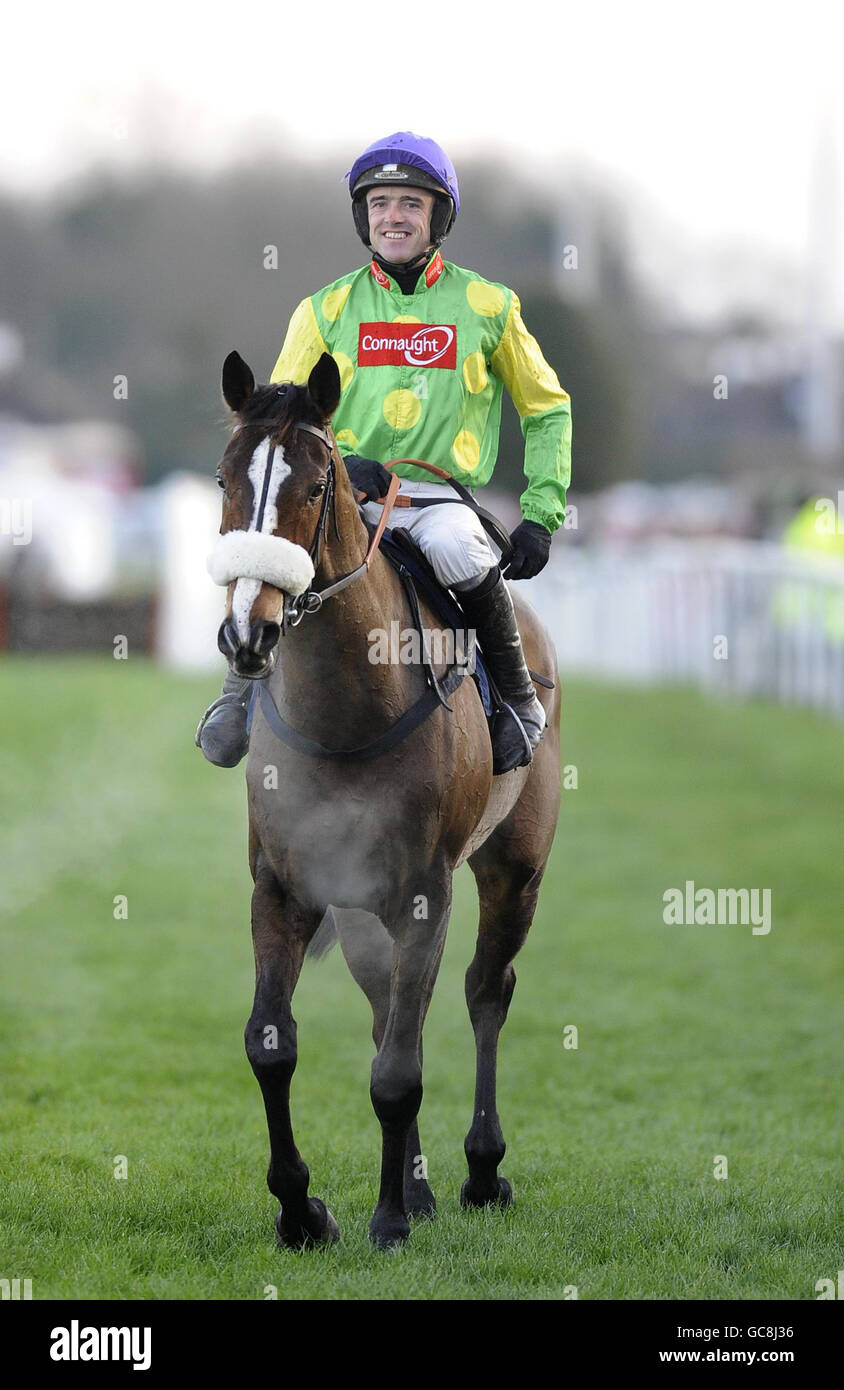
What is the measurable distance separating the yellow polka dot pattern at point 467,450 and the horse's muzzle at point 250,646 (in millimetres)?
1108

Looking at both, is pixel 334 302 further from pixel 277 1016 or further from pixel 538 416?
pixel 277 1016

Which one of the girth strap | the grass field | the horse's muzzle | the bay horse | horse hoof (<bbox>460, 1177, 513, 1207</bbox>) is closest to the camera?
the horse's muzzle

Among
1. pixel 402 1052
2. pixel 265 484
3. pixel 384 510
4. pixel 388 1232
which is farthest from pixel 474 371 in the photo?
pixel 388 1232

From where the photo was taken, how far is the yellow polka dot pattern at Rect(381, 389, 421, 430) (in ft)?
14.2

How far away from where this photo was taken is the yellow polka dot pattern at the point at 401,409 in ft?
14.2

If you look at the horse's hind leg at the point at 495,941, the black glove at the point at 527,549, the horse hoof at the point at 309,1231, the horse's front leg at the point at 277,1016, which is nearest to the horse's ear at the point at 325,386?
the black glove at the point at 527,549

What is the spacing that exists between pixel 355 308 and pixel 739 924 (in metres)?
6.41

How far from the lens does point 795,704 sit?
1603 centimetres

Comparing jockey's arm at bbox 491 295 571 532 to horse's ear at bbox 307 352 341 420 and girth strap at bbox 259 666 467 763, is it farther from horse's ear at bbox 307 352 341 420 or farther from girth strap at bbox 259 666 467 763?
horse's ear at bbox 307 352 341 420

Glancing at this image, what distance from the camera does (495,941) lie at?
16.9 feet

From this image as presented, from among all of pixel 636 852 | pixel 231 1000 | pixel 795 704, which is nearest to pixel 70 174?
pixel 795 704

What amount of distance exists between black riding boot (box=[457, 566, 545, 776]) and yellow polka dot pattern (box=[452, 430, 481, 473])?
0.30 meters

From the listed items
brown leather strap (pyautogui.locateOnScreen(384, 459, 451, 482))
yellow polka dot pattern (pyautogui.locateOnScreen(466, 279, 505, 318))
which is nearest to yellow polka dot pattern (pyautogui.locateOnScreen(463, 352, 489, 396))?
yellow polka dot pattern (pyautogui.locateOnScreen(466, 279, 505, 318))
